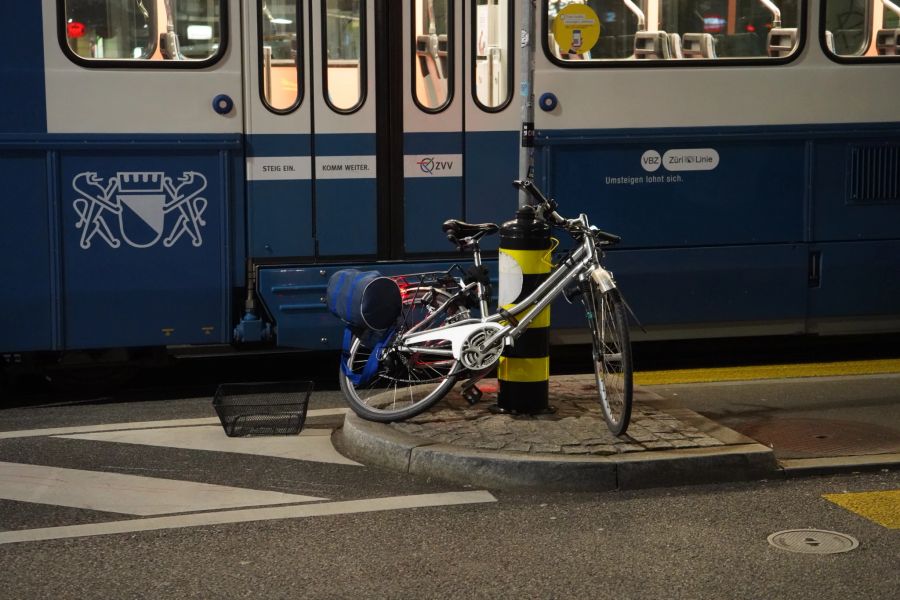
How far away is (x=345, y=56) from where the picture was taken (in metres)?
8.51

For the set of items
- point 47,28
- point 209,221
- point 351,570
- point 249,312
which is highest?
point 47,28

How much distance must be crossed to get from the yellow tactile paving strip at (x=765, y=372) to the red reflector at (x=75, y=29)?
4.34 meters

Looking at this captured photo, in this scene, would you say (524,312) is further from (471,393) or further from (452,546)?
(452,546)

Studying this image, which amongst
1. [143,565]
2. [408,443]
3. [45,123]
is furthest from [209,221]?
[143,565]

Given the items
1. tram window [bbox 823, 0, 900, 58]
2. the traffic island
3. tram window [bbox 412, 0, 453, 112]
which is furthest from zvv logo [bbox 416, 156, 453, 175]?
tram window [bbox 823, 0, 900, 58]

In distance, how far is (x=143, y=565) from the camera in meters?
5.11

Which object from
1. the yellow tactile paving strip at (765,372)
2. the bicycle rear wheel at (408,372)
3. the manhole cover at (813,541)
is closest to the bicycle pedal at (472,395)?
the bicycle rear wheel at (408,372)

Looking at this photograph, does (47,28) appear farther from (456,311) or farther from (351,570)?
(351,570)

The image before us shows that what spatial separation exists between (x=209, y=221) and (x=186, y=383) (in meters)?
1.51

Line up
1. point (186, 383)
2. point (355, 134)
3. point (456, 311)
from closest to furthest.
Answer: point (456, 311), point (355, 134), point (186, 383)

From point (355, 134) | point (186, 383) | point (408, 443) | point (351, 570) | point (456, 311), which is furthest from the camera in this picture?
point (186, 383)

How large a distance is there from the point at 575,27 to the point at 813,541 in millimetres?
4556

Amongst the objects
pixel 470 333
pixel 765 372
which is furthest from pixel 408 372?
pixel 765 372

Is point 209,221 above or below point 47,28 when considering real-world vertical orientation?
below
